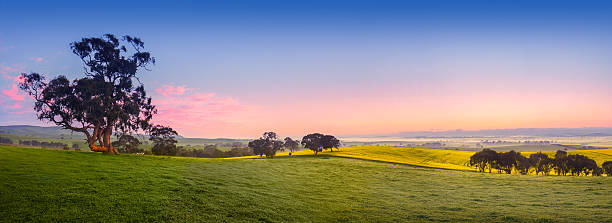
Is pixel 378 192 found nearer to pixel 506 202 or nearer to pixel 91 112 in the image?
pixel 506 202

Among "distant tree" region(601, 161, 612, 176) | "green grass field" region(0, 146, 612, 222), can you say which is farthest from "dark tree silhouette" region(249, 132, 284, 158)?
"distant tree" region(601, 161, 612, 176)

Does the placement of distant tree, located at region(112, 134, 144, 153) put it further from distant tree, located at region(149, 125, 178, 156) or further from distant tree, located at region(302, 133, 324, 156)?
Result: distant tree, located at region(302, 133, 324, 156)

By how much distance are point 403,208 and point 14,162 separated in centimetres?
2603

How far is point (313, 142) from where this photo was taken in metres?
76.4

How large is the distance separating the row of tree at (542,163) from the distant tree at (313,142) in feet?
123

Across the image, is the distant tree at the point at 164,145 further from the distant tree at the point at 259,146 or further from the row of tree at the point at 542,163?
the row of tree at the point at 542,163

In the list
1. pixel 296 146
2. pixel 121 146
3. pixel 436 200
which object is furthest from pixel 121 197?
pixel 296 146

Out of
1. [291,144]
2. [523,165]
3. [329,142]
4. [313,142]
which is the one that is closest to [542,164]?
[523,165]

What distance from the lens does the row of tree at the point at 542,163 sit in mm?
56119

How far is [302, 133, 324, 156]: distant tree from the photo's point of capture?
7619cm

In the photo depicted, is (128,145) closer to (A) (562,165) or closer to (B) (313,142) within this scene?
(B) (313,142)

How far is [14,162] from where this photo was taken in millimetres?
17562

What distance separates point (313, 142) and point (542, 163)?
2052 inches

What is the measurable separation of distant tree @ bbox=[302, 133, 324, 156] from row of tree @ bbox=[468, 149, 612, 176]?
37434 millimetres
